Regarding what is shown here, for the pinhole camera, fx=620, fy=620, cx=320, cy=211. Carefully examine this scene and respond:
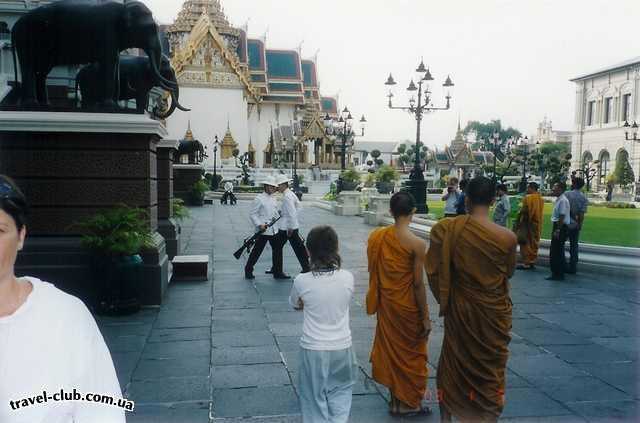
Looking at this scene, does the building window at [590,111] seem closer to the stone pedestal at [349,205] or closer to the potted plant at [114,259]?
the stone pedestal at [349,205]

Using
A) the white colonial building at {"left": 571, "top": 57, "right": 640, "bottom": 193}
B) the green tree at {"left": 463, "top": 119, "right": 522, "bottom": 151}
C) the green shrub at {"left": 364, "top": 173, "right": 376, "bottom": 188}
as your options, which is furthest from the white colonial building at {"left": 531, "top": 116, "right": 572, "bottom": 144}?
the green shrub at {"left": 364, "top": 173, "right": 376, "bottom": 188}

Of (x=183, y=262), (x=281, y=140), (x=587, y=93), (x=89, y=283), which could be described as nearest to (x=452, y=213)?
(x=183, y=262)

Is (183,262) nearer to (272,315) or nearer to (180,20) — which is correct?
(272,315)

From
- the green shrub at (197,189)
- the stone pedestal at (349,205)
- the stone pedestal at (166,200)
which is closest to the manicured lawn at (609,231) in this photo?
the stone pedestal at (349,205)

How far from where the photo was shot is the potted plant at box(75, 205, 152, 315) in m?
7.37

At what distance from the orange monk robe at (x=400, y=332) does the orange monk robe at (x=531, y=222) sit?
303 inches

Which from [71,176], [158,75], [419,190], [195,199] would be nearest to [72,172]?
[71,176]

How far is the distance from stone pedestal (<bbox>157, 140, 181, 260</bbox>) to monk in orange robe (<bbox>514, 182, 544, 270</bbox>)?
6.58 m

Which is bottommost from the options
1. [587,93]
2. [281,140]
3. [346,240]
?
[346,240]

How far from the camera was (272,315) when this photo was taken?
25.2ft

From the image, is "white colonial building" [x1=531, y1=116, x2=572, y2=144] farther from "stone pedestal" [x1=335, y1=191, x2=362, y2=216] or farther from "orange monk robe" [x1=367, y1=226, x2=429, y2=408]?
"orange monk robe" [x1=367, y1=226, x2=429, y2=408]

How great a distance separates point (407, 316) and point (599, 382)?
2068 mm

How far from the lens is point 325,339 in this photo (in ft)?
12.5

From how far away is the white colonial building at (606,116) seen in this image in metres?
64.0
